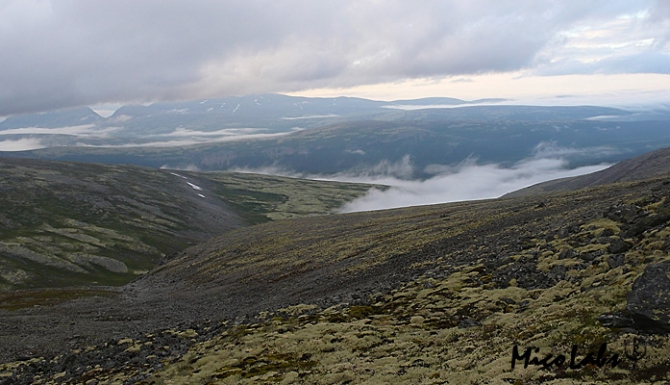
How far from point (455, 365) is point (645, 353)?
28.9 feet

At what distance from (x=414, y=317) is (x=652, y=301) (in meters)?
19.3

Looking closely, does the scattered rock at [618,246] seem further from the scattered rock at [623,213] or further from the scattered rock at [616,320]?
the scattered rock at [616,320]

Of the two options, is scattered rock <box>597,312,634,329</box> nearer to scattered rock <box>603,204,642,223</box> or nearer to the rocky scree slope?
the rocky scree slope

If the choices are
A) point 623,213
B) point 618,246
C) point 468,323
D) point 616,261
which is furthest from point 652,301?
point 623,213

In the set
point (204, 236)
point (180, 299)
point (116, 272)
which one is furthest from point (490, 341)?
point (204, 236)

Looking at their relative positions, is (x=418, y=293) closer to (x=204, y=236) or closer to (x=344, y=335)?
(x=344, y=335)

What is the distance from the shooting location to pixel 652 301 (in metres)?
22.1

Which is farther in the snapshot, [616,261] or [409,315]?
[409,315]

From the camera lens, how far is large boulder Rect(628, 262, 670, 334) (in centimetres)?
2110

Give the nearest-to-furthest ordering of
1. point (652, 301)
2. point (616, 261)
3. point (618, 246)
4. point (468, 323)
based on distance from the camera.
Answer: point (652, 301) → point (468, 323) → point (616, 261) → point (618, 246)

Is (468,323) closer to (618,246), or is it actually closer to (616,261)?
(616,261)

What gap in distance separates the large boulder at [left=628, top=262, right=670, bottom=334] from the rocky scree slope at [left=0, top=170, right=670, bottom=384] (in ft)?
0.26

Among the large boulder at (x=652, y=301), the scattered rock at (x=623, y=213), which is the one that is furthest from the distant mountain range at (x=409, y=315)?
the scattered rock at (x=623, y=213)

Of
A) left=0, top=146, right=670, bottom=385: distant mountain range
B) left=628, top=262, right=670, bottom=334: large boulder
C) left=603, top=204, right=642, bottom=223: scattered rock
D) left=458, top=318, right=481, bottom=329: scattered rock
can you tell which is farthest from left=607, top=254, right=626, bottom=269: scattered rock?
left=458, top=318, right=481, bottom=329: scattered rock
